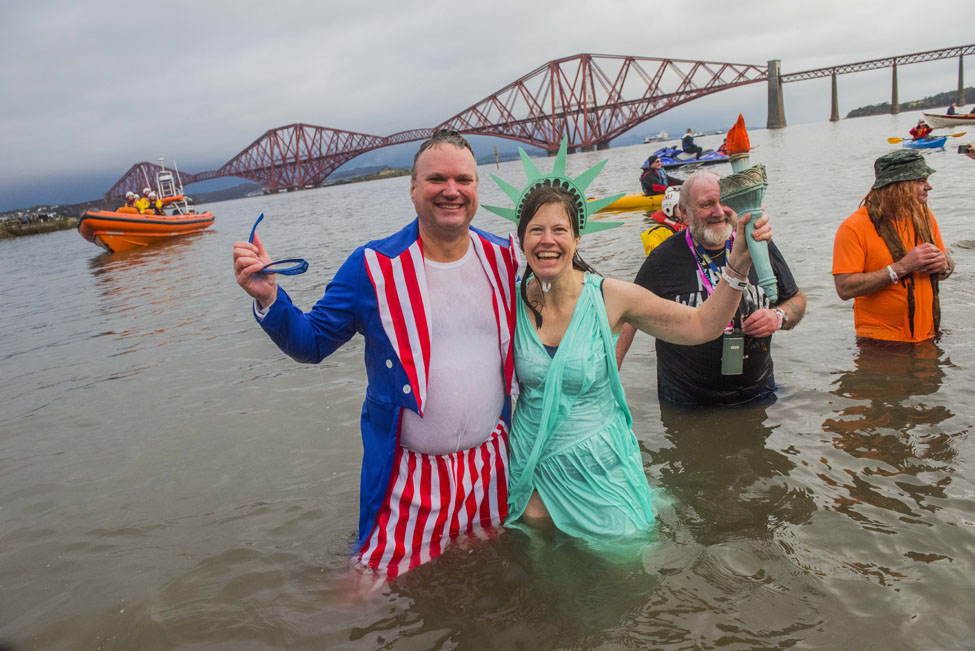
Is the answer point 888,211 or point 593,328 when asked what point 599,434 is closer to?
point 593,328

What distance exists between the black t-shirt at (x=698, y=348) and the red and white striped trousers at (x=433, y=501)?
1653 millimetres

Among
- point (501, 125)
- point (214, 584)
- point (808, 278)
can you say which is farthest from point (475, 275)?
point (501, 125)

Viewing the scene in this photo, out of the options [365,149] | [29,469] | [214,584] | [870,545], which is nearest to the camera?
[870,545]

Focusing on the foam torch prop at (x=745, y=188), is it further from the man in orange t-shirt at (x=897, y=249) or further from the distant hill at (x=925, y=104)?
the distant hill at (x=925, y=104)

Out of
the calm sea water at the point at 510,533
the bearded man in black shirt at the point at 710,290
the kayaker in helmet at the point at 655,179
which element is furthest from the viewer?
the kayaker in helmet at the point at 655,179

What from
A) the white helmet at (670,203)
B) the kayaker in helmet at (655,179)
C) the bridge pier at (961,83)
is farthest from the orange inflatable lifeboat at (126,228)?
the bridge pier at (961,83)

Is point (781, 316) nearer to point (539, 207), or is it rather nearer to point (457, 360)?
point (539, 207)

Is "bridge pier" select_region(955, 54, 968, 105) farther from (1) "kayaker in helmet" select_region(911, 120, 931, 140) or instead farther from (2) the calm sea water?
(2) the calm sea water

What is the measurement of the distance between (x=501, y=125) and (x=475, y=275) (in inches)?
4421

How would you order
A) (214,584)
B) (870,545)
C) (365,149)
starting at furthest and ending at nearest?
(365,149) → (214,584) → (870,545)

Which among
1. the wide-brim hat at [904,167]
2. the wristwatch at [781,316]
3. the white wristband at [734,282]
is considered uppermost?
the wide-brim hat at [904,167]

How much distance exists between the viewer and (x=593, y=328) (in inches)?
109

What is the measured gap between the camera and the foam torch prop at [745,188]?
92.6 inches

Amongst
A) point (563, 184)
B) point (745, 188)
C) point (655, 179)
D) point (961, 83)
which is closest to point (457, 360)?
point (563, 184)
